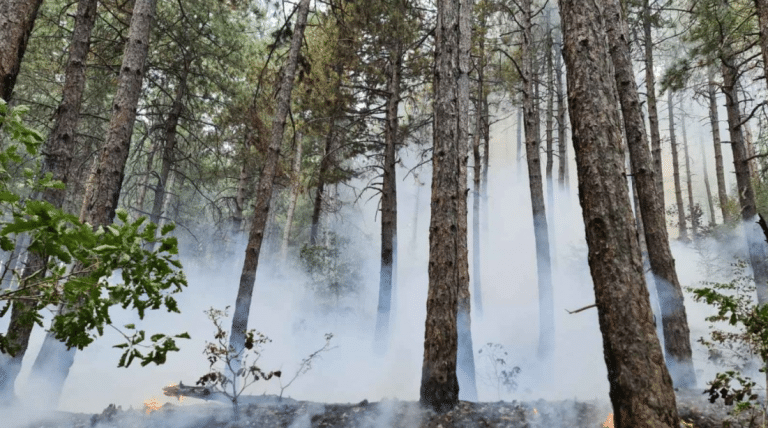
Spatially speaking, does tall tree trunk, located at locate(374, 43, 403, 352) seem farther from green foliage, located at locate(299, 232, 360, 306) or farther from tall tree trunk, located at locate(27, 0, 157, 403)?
tall tree trunk, located at locate(27, 0, 157, 403)

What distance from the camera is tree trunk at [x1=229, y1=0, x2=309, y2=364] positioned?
6.87m

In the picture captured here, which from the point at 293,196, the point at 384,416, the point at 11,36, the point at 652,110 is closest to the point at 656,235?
the point at 384,416

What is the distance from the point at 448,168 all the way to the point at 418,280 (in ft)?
45.1

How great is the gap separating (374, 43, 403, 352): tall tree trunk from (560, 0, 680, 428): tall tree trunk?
709 cm

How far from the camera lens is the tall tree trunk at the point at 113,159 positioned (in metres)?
5.08

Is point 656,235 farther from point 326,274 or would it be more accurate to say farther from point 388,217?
point 326,274

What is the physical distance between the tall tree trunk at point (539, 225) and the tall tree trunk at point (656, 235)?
10.6 ft

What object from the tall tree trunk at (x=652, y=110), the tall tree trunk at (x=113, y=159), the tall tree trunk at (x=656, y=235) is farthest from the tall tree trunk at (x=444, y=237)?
the tall tree trunk at (x=652, y=110)

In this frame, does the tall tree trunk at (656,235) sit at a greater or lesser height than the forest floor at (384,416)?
greater

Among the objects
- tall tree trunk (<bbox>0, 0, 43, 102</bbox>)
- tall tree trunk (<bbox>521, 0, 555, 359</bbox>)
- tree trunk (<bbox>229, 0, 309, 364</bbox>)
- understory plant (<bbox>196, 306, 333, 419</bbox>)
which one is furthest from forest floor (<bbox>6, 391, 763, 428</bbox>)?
tall tree trunk (<bbox>521, 0, 555, 359</bbox>)

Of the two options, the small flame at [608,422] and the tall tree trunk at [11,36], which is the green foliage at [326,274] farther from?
the tall tree trunk at [11,36]

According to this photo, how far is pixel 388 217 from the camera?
10.6 m

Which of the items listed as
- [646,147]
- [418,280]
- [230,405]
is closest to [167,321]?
[230,405]

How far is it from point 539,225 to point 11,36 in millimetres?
9236
